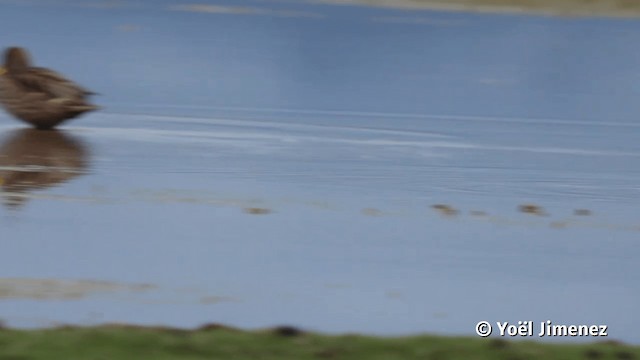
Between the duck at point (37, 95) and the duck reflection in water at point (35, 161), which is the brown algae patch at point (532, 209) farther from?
the duck at point (37, 95)

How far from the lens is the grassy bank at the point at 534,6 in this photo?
30594mm

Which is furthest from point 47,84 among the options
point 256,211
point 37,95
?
point 256,211

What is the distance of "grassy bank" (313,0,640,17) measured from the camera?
30.6 m

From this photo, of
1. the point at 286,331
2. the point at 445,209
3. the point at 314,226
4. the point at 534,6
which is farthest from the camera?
the point at 534,6

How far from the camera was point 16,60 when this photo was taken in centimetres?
1455

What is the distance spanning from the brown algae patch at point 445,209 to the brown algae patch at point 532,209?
0.51 meters

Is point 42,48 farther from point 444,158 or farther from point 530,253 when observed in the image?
point 530,253

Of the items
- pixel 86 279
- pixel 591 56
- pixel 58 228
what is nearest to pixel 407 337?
pixel 86 279

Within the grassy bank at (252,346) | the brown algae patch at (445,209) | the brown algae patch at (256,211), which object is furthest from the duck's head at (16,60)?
the grassy bank at (252,346)

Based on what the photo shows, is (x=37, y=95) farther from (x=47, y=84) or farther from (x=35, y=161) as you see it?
(x=35, y=161)

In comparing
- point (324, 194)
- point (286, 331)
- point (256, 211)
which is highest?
point (324, 194)

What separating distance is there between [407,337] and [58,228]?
3.29 m

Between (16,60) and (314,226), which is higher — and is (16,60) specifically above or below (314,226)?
above

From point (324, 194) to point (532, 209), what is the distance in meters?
1.45
